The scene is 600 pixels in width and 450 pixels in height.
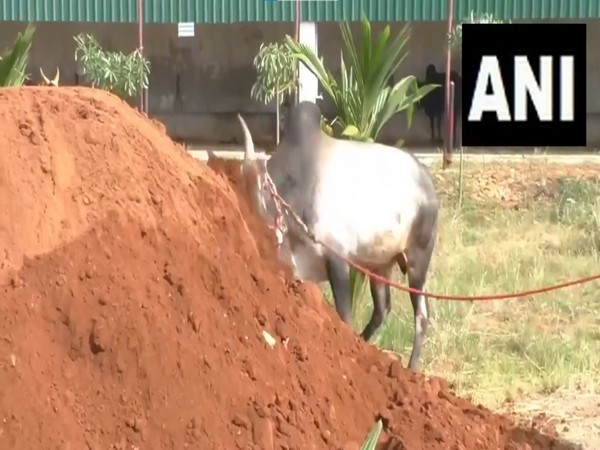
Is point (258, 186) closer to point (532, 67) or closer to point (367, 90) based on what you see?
point (367, 90)

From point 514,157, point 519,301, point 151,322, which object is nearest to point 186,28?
point 514,157

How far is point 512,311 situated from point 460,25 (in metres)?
9.41

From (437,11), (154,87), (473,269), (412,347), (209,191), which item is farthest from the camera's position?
(154,87)

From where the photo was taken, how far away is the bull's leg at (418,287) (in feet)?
26.4

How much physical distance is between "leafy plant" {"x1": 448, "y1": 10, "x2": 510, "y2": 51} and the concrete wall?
Result: 1536mm

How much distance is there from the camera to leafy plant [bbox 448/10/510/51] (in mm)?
18188

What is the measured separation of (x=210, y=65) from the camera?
21594 millimetres

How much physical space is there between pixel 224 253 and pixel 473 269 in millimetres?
6165

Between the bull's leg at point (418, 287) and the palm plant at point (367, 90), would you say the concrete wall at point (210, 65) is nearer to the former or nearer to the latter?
the palm plant at point (367, 90)

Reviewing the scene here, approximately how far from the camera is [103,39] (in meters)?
21.7

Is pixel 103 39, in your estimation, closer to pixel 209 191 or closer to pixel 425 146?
pixel 425 146

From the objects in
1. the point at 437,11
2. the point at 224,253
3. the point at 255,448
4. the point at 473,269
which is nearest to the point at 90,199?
the point at 224,253

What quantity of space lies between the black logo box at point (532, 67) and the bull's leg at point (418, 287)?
319 centimetres

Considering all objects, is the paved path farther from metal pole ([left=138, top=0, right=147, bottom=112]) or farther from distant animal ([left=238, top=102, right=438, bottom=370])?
distant animal ([left=238, top=102, right=438, bottom=370])
